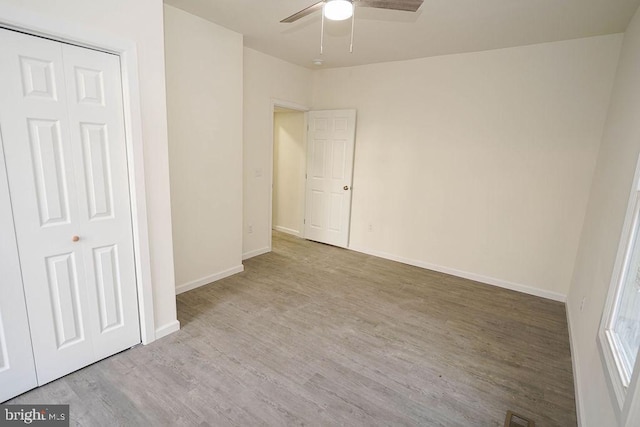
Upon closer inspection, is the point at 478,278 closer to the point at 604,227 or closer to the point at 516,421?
the point at 604,227

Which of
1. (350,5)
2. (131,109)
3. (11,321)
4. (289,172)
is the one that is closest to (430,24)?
(350,5)

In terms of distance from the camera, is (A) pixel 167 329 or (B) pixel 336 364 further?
(A) pixel 167 329

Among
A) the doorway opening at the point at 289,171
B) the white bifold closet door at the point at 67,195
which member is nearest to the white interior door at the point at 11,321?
the white bifold closet door at the point at 67,195

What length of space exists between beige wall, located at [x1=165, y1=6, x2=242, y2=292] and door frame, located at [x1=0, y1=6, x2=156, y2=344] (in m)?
0.88

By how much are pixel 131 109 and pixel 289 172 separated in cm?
361

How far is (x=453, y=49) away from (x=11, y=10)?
3.82 metres

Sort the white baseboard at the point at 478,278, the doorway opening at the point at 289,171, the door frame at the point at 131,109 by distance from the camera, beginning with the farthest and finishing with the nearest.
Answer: the doorway opening at the point at 289,171, the white baseboard at the point at 478,278, the door frame at the point at 131,109

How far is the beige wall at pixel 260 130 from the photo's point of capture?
4039 millimetres

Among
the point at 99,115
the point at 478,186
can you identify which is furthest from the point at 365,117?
the point at 99,115

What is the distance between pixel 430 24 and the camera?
2922 millimetres

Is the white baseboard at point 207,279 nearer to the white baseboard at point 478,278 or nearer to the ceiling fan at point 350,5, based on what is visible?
the white baseboard at point 478,278

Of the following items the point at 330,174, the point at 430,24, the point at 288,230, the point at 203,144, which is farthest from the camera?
the point at 288,230

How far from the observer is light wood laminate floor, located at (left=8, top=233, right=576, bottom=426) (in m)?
1.87

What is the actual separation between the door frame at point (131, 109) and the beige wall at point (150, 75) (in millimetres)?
16
